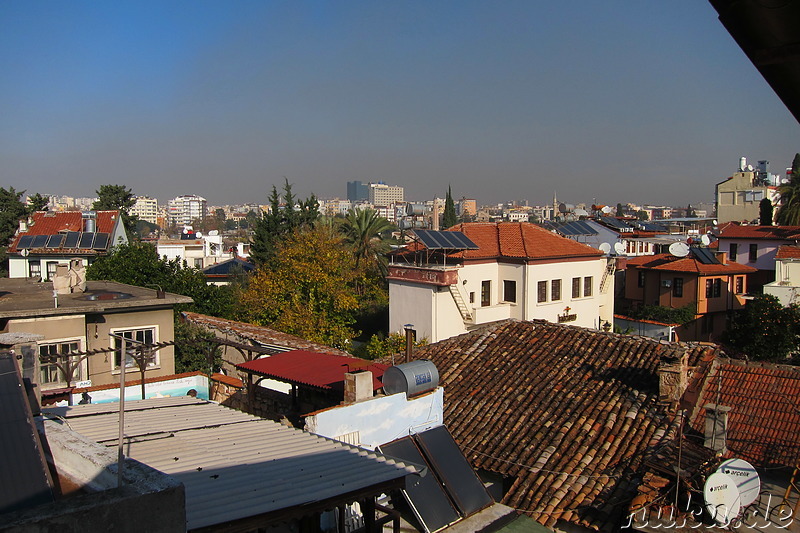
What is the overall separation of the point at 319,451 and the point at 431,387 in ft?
12.2

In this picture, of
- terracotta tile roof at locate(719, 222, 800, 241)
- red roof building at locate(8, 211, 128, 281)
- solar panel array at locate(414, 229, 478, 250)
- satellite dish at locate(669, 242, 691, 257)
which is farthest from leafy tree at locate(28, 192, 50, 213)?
terracotta tile roof at locate(719, 222, 800, 241)

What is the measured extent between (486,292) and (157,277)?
1489cm

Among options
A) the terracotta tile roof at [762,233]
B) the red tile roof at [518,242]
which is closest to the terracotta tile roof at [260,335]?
the red tile roof at [518,242]

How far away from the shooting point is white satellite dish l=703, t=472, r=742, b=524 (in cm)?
758

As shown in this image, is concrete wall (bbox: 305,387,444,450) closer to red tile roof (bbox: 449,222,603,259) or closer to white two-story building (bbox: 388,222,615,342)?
white two-story building (bbox: 388,222,615,342)

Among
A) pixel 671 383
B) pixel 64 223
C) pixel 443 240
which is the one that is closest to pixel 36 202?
pixel 64 223

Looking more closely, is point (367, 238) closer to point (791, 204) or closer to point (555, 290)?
point (555, 290)

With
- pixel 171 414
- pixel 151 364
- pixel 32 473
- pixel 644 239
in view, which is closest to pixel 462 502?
pixel 171 414

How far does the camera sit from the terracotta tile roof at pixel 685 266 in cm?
3591

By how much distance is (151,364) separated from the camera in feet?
53.6

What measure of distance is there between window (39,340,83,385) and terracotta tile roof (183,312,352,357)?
4.71 meters

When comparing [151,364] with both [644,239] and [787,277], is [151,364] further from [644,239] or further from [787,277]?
[644,239]

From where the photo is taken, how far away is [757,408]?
11.4 m

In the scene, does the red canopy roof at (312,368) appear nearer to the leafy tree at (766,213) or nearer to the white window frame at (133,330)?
the white window frame at (133,330)
